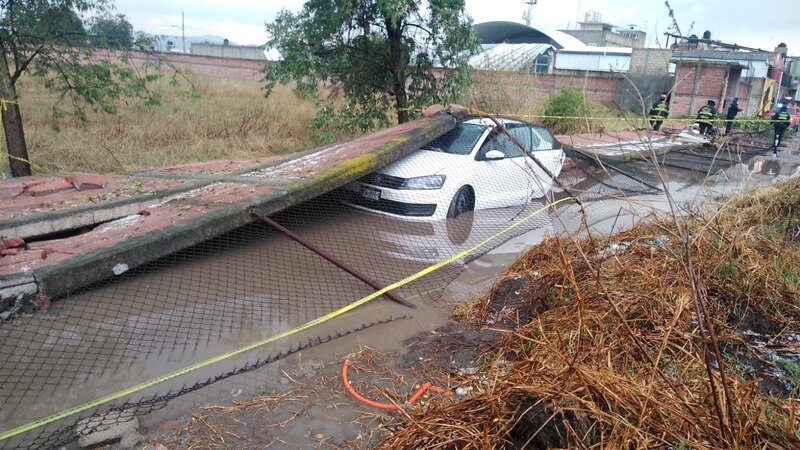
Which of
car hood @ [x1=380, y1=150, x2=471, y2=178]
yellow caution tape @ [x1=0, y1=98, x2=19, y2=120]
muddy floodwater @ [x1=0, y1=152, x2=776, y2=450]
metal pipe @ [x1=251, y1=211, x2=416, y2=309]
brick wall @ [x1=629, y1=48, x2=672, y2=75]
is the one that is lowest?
muddy floodwater @ [x1=0, y1=152, x2=776, y2=450]

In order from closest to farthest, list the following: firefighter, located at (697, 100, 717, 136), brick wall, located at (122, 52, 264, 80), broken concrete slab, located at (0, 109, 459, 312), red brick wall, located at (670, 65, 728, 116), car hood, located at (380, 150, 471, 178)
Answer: broken concrete slab, located at (0, 109, 459, 312) < car hood, located at (380, 150, 471, 178) < firefighter, located at (697, 100, 717, 136) < red brick wall, located at (670, 65, 728, 116) < brick wall, located at (122, 52, 264, 80)

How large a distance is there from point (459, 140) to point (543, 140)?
1880 millimetres

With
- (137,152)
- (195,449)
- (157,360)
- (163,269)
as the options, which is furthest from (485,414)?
(137,152)

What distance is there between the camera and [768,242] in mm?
4895

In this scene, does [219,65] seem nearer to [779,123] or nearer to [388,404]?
[779,123]

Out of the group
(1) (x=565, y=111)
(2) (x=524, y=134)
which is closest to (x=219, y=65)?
(1) (x=565, y=111)

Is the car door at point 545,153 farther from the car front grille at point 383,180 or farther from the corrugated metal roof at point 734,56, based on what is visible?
the corrugated metal roof at point 734,56

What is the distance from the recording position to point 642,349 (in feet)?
7.51

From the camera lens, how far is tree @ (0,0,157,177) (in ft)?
24.2

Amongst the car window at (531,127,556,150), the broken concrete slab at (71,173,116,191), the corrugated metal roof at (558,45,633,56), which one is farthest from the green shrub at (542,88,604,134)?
the corrugated metal roof at (558,45,633,56)

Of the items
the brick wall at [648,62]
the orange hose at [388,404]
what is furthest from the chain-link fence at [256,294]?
the brick wall at [648,62]

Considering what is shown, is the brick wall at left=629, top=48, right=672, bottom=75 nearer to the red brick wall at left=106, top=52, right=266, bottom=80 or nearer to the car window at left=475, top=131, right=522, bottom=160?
the red brick wall at left=106, top=52, right=266, bottom=80

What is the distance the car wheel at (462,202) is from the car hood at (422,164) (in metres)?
0.40

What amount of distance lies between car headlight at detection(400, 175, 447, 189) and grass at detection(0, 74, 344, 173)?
4048mm
